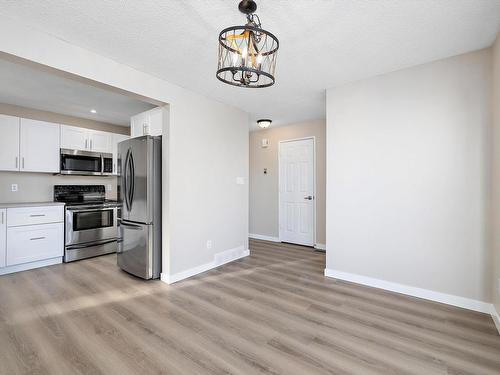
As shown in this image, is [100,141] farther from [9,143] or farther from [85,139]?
[9,143]

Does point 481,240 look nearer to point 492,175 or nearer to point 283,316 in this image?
point 492,175

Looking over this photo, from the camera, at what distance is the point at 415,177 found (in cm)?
274

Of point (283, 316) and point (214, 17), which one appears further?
point (283, 316)

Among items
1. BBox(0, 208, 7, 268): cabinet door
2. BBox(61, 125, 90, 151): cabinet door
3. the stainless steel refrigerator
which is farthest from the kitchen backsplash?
the stainless steel refrigerator

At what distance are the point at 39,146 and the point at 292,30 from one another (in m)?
4.18

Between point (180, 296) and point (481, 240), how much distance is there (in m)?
3.06

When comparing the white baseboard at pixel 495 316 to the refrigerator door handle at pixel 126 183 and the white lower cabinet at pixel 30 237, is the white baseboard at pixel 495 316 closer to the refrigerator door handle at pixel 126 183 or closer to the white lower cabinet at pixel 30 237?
the refrigerator door handle at pixel 126 183

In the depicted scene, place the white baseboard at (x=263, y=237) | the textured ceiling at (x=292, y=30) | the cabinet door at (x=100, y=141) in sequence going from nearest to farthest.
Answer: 1. the textured ceiling at (x=292, y=30)
2. the cabinet door at (x=100, y=141)
3. the white baseboard at (x=263, y=237)

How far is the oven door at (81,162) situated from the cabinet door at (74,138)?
3.5 inches

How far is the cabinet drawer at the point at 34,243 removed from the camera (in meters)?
3.48

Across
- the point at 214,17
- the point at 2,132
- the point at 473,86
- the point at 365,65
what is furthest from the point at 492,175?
the point at 2,132

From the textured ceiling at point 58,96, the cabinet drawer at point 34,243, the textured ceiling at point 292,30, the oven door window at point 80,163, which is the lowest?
the cabinet drawer at point 34,243

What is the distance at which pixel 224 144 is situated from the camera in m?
→ 3.96

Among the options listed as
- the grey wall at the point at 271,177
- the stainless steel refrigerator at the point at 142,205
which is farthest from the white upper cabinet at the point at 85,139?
the grey wall at the point at 271,177
